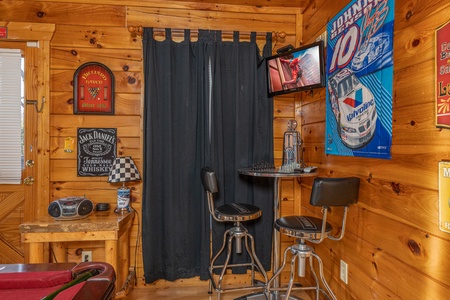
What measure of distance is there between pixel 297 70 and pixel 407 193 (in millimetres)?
1246

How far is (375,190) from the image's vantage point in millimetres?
1581

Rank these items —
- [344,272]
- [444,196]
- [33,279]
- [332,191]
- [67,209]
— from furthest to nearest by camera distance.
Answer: [67,209] < [344,272] < [332,191] < [444,196] < [33,279]

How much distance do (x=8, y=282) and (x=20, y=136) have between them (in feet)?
6.26

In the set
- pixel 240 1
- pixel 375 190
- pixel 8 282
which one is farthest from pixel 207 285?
pixel 240 1

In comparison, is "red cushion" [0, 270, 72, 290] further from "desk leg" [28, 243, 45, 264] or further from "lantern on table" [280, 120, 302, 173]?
"lantern on table" [280, 120, 302, 173]

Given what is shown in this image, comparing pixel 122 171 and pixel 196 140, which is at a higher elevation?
pixel 196 140

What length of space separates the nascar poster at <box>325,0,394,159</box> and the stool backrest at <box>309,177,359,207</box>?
0.79 ft

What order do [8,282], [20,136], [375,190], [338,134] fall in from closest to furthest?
[8,282] → [375,190] → [338,134] → [20,136]

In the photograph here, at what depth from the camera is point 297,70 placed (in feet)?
7.20

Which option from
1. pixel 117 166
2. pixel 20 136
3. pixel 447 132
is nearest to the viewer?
pixel 447 132

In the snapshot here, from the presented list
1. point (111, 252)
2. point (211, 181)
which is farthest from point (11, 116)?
point (211, 181)

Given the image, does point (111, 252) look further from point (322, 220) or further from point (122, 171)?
point (322, 220)

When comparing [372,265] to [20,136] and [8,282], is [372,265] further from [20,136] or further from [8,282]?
[20,136]

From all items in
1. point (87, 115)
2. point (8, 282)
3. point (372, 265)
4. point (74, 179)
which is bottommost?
point (372, 265)
